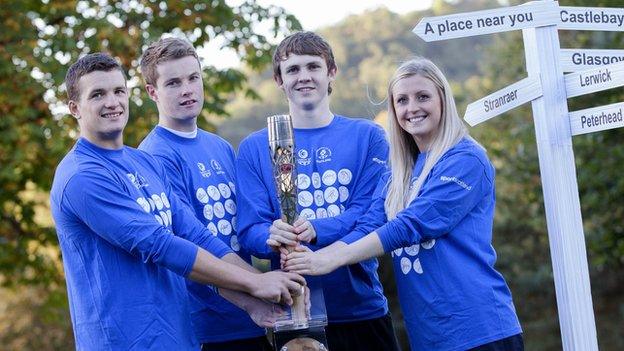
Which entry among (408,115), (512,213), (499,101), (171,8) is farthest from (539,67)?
(512,213)

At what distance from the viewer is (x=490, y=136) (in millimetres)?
17734

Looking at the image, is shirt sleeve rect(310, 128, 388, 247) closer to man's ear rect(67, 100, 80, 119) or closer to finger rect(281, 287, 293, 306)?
finger rect(281, 287, 293, 306)

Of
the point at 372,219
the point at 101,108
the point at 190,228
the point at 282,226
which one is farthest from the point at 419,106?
the point at 101,108

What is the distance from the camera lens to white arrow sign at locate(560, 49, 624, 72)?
4309mm

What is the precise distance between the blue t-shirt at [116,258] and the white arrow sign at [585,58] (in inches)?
67.6

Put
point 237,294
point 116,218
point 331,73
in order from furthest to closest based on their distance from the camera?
1. point 331,73
2. point 237,294
3. point 116,218

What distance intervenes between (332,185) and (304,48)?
644 millimetres

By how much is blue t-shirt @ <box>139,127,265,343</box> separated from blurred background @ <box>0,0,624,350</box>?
83 centimetres

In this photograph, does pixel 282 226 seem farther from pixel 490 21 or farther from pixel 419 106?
pixel 490 21

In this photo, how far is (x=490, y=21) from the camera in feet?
14.0

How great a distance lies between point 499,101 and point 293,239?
1052 millimetres

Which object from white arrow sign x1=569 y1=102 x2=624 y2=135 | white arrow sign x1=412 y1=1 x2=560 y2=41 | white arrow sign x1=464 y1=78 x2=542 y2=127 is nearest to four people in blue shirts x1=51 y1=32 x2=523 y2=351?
white arrow sign x1=464 y1=78 x2=542 y2=127

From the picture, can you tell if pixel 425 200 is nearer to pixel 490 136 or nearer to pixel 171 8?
pixel 171 8

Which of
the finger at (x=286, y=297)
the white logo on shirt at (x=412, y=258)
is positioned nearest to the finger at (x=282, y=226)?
the finger at (x=286, y=297)
